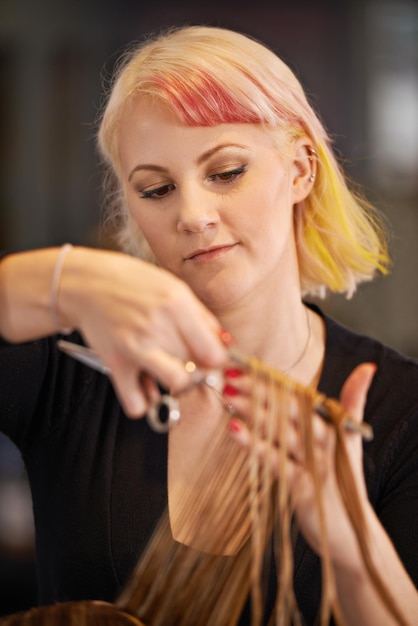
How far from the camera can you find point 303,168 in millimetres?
1345

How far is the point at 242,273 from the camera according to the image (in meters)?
1.20

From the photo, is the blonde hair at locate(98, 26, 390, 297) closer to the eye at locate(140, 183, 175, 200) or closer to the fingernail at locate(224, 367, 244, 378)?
the eye at locate(140, 183, 175, 200)

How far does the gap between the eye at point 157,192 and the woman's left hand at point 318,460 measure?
1.42 ft

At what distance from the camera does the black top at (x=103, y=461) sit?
1.21m

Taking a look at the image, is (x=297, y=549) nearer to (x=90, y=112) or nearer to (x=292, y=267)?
(x=292, y=267)

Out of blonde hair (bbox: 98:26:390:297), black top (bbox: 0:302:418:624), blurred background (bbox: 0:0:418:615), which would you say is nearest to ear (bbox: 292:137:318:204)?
blonde hair (bbox: 98:26:390:297)

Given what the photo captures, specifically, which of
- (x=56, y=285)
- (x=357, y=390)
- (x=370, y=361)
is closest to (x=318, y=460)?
(x=357, y=390)

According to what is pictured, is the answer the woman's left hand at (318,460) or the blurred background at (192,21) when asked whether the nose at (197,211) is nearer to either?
the woman's left hand at (318,460)

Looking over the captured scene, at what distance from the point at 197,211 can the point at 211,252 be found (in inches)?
2.5

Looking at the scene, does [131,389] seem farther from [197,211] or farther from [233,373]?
[197,211]

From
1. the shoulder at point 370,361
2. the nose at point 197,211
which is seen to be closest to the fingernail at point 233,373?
the nose at point 197,211

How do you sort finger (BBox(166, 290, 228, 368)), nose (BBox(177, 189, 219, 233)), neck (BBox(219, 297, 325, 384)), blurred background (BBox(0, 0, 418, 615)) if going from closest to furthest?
1. finger (BBox(166, 290, 228, 368))
2. nose (BBox(177, 189, 219, 233))
3. neck (BBox(219, 297, 325, 384))
4. blurred background (BBox(0, 0, 418, 615))

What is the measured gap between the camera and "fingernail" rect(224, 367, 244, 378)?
0.82 m

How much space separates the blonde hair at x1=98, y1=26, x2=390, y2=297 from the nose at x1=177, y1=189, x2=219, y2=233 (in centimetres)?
10
